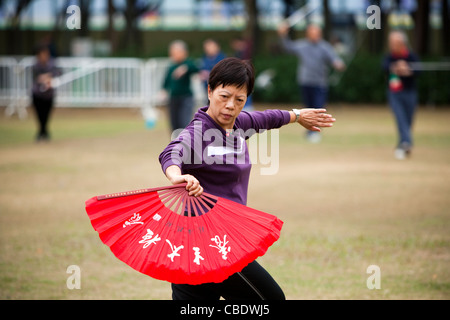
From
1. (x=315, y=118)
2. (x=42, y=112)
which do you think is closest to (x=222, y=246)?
(x=315, y=118)

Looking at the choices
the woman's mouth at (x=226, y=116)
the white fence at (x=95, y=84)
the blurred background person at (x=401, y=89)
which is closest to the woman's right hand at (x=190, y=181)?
the woman's mouth at (x=226, y=116)

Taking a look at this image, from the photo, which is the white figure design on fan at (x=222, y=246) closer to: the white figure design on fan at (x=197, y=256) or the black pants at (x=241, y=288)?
the white figure design on fan at (x=197, y=256)

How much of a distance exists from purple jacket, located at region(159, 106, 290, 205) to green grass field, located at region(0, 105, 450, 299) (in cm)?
208

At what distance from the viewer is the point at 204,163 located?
13.1 ft

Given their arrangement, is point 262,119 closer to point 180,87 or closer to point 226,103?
point 226,103

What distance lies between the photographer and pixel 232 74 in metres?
4.03

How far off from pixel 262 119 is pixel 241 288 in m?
1.12

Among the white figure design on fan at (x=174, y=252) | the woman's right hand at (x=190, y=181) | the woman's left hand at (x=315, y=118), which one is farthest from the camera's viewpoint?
the woman's left hand at (x=315, y=118)

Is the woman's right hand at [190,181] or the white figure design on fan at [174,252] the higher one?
the woman's right hand at [190,181]

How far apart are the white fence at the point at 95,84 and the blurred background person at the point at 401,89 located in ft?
33.2

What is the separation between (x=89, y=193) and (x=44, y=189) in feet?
2.81

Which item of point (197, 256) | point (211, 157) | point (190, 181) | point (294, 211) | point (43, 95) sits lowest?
point (294, 211)

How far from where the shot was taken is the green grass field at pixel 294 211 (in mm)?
6316
